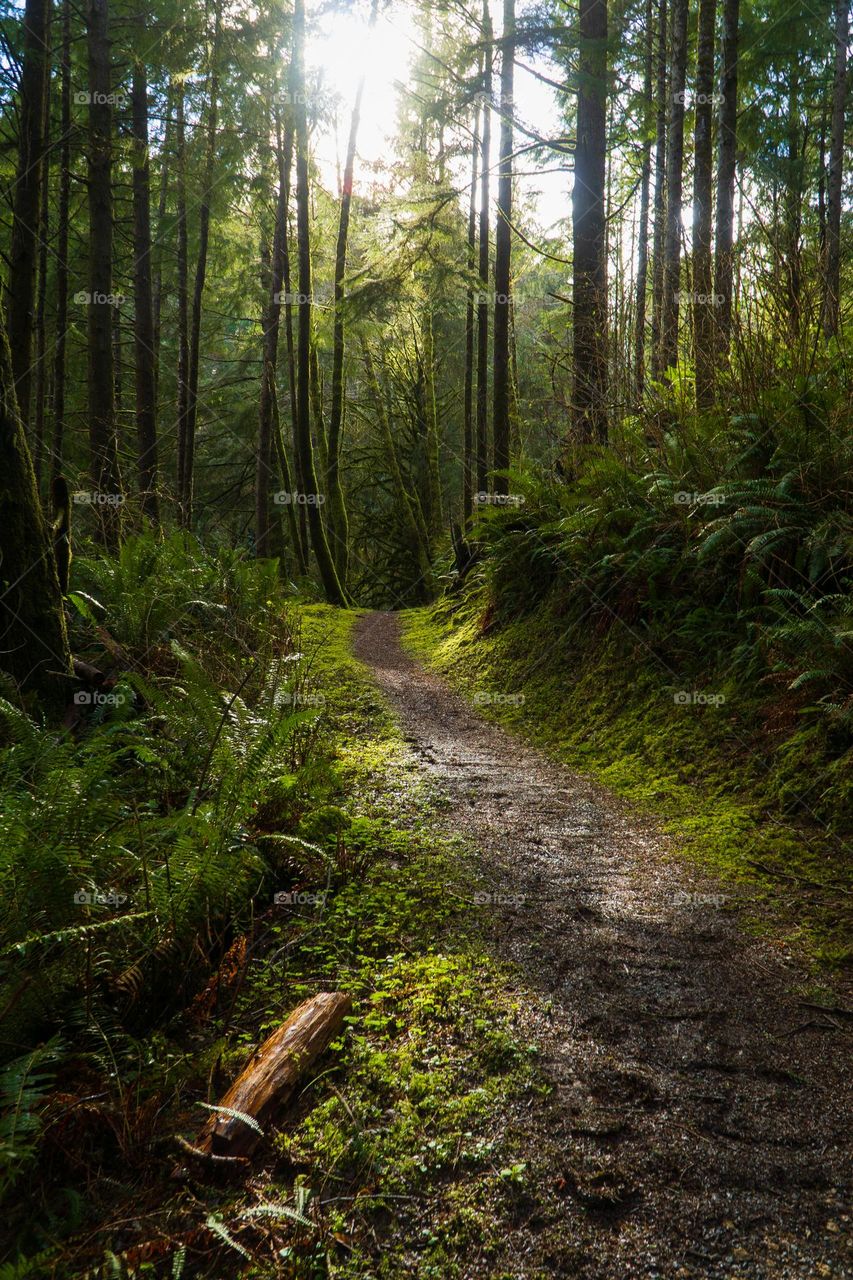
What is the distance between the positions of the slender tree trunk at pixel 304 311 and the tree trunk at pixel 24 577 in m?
9.85

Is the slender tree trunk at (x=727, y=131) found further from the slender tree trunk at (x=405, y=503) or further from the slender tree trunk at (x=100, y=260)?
the slender tree trunk at (x=405, y=503)

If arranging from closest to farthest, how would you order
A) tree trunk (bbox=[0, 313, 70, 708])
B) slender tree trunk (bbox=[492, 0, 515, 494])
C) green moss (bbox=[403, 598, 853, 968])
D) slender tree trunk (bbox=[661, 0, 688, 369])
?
green moss (bbox=[403, 598, 853, 968]), tree trunk (bbox=[0, 313, 70, 708]), slender tree trunk (bbox=[661, 0, 688, 369]), slender tree trunk (bbox=[492, 0, 515, 494])

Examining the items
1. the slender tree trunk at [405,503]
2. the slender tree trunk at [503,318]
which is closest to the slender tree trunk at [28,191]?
the slender tree trunk at [503,318]

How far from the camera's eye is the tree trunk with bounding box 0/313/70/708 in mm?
4492

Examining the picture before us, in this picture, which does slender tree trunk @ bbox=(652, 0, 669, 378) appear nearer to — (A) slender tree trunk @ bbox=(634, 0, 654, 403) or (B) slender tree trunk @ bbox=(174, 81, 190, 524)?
(A) slender tree trunk @ bbox=(634, 0, 654, 403)

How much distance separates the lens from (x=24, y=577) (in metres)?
4.59

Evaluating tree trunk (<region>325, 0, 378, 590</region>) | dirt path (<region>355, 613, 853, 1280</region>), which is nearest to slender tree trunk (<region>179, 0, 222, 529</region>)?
tree trunk (<region>325, 0, 378, 590</region>)

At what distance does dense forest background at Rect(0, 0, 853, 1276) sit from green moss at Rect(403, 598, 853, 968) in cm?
3

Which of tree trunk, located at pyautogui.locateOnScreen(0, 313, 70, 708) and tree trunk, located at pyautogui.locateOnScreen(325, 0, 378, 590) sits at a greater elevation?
tree trunk, located at pyautogui.locateOnScreen(325, 0, 378, 590)

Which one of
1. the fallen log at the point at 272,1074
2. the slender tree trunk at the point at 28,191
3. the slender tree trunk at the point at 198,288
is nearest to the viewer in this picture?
the fallen log at the point at 272,1074

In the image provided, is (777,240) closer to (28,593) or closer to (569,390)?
(569,390)

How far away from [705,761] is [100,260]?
9134 mm

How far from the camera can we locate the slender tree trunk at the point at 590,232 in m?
8.40

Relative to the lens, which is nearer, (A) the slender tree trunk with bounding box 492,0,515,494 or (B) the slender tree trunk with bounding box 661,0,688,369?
(B) the slender tree trunk with bounding box 661,0,688,369
